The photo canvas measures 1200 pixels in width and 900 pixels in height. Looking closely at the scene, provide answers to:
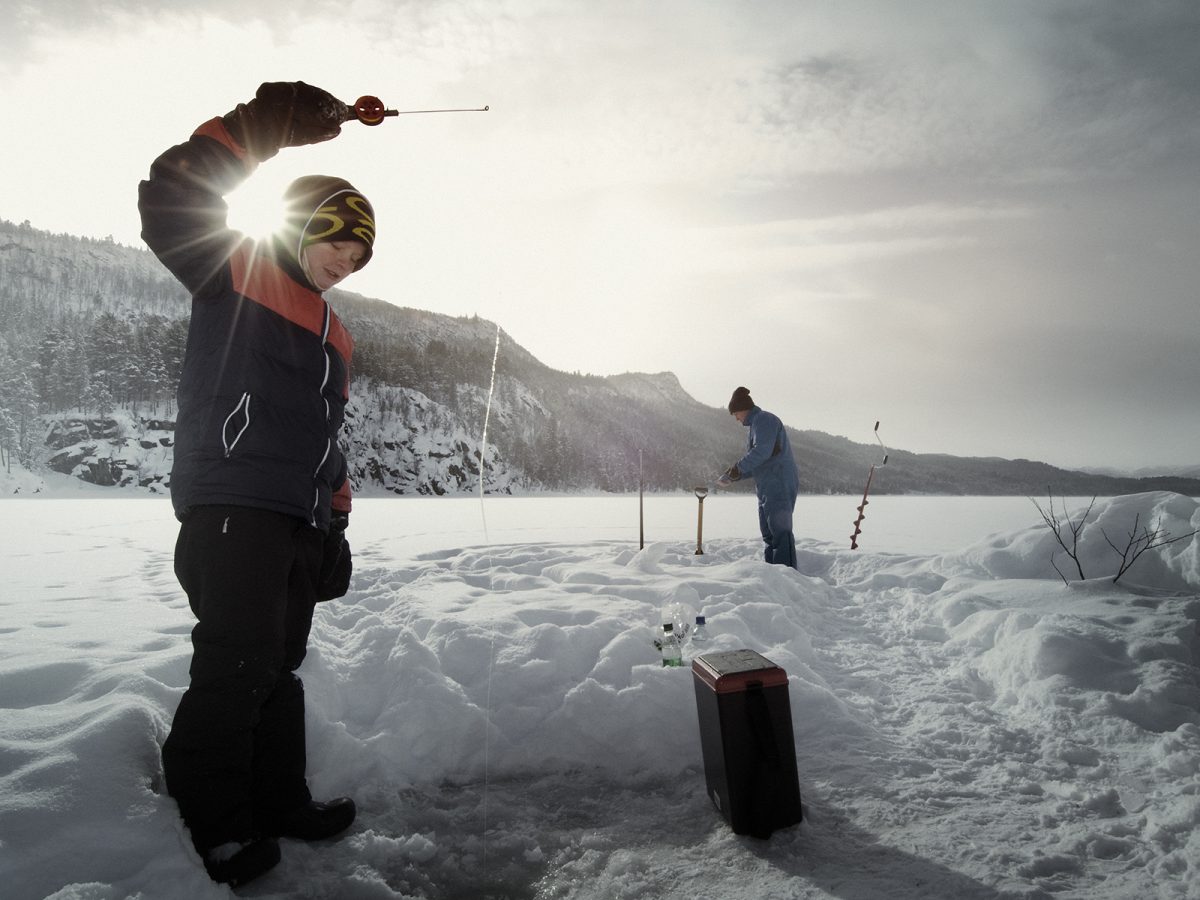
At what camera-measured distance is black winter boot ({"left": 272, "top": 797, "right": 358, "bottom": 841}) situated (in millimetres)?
2094

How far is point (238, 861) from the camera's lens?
5.92 ft

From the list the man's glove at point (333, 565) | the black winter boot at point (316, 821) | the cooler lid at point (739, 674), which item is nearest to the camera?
the black winter boot at point (316, 821)

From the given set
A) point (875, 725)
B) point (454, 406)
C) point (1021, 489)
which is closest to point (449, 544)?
point (875, 725)

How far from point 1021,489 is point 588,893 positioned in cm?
15241

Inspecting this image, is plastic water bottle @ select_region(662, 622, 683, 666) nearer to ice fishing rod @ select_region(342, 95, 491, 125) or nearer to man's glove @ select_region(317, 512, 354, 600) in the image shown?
man's glove @ select_region(317, 512, 354, 600)

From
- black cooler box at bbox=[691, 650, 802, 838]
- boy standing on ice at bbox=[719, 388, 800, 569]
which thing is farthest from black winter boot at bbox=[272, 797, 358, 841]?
boy standing on ice at bbox=[719, 388, 800, 569]

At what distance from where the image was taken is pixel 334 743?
8.53ft

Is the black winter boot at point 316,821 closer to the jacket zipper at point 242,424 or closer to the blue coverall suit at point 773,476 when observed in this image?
the jacket zipper at point 242,424

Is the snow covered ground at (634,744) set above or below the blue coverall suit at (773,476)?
below

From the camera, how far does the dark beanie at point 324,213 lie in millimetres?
2074

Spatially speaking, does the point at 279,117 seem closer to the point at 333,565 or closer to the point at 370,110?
the point at 370,110

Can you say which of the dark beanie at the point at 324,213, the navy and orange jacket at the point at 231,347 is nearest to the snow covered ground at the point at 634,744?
the navy and orange jacket at the point at 231,347

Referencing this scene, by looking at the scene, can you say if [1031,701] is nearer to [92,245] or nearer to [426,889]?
[426,889]

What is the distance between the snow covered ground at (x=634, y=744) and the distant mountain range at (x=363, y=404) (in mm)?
48637
